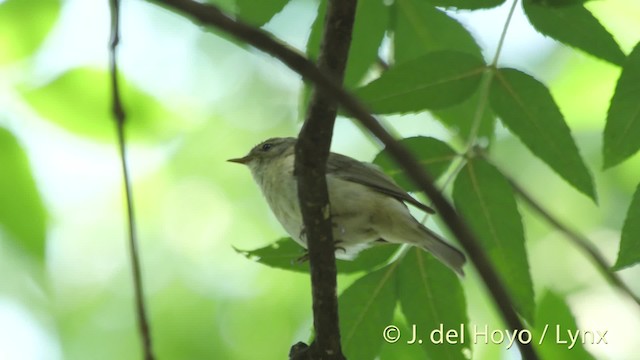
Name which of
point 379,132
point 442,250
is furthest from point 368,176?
point 379,132

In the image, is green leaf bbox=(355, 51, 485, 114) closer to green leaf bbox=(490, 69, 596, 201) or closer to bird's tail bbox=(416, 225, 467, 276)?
green leaf bbox=(490, 69, 596, 201)

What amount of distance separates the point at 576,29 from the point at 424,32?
2.21 feet

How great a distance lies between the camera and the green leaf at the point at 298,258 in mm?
3680

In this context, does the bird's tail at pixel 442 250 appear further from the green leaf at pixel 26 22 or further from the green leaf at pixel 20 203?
the green leaf at pixel 26 22

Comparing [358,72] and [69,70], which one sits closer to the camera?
[358,72]

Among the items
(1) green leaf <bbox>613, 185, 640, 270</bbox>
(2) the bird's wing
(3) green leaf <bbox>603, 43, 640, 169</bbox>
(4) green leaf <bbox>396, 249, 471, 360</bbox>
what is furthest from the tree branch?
(2) the bird's wing

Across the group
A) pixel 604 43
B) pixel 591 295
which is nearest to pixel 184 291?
pixel 591 295

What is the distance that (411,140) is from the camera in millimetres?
3461

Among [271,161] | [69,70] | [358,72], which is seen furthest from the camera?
[271,161]

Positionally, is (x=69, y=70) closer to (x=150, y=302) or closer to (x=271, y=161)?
(x=271, y=161)

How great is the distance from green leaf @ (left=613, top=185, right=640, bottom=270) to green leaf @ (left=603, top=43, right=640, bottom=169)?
0.63 feet

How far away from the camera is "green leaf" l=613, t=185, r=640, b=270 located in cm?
281

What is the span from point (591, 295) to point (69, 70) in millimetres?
4967

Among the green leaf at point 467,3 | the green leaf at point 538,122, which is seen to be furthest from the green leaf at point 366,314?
the green leaf at point 467,3
